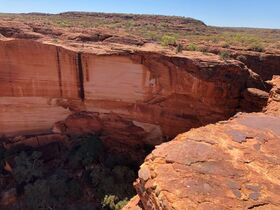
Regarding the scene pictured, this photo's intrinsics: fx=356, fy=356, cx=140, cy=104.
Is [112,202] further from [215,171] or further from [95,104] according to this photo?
[215,171]

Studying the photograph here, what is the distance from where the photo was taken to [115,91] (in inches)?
633

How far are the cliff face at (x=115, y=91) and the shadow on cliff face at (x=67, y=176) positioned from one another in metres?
1.02

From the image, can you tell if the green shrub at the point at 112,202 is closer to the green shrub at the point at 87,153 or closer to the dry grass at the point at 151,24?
the green shrub at the point at 87,153

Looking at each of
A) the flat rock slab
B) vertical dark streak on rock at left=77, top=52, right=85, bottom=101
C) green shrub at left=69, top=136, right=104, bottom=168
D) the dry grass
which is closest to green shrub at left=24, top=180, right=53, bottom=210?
green shrub at left=69, top=136, right=104, bottom=168

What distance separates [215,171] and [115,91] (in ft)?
32.5

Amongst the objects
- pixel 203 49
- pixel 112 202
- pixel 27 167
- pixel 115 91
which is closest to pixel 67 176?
pixel 27 167

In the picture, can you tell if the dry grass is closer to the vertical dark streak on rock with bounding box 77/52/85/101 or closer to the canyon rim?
the canyon rim

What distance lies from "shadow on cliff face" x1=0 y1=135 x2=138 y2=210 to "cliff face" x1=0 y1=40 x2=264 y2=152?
1022 mm

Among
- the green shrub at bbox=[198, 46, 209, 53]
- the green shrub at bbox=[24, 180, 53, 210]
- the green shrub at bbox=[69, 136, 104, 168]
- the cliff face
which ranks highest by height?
the green shrub at bbox=[198, 46, 209, 53]

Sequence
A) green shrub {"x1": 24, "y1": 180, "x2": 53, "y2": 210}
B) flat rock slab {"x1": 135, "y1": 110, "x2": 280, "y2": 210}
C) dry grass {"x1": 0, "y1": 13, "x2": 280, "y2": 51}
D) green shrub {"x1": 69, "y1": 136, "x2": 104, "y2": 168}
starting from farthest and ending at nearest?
dry grass {"x1": 0, "y1": 13, "x2": 280, "y2": 51} < green shrub {"x1": 69, "y1": 136, "x2": 104, "y2": 168} < green shrub {"x1": 24, "y1": 180, "x2": 53, "y2": 210} < flat rock slab {"x1": 135, "y1": 110, "x2": 280, "y2": 210}

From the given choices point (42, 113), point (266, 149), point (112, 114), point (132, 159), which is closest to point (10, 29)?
point (42, 113)

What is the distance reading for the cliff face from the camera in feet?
48.2

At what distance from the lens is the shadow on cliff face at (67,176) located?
1445 cm

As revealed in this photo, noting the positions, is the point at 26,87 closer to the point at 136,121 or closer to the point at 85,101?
Answer: the point at 85,101
